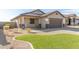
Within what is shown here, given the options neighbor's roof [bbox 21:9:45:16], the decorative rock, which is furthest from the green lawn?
neighbor's roof [bbox 21:9:45:16]

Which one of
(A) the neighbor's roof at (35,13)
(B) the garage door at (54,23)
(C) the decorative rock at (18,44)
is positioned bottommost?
(C) the decorative rock at (18,44)

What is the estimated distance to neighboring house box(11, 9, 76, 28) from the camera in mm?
2055

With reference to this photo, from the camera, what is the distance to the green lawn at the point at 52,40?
2.02 m

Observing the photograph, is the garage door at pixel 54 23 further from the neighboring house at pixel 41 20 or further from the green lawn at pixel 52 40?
the green lawn at pixel 52 40

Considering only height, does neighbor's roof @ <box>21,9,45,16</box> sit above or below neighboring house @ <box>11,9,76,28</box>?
above

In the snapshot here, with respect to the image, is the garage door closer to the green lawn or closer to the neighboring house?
the neighboring house

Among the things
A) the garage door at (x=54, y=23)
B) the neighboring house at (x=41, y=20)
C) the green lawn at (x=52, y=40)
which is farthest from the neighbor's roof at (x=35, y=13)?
the green lawn at (x=52, y=40)

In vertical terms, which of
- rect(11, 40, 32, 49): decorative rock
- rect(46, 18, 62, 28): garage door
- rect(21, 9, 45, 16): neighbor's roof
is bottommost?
rect(11, 40, 32, 49): decorative rock

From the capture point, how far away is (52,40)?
6.70 ft

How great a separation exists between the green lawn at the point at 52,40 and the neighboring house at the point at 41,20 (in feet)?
0.42

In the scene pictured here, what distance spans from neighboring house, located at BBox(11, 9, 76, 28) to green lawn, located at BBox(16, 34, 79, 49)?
0.13 metres

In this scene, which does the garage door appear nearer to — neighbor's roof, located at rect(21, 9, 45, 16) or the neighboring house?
the neighboring house
